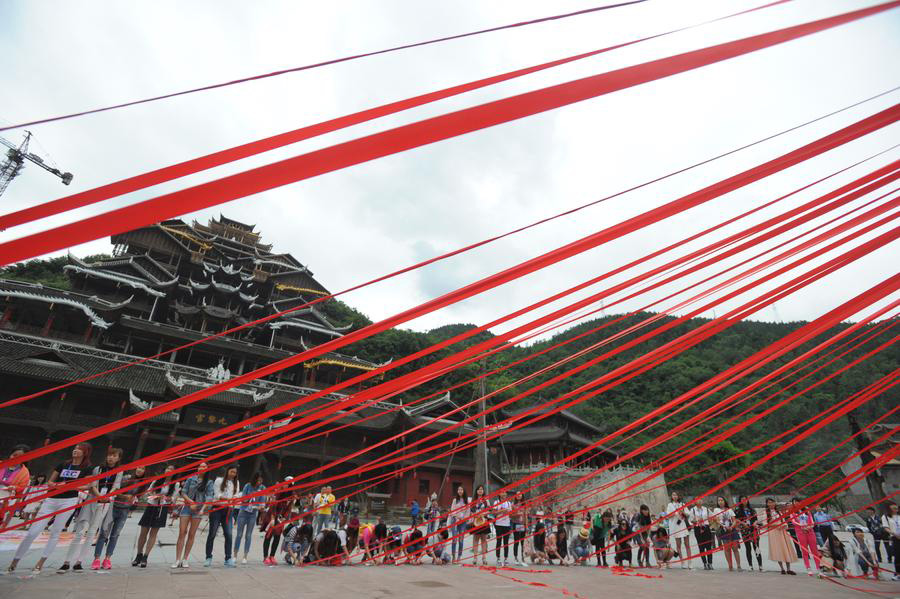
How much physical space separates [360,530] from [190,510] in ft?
11.9

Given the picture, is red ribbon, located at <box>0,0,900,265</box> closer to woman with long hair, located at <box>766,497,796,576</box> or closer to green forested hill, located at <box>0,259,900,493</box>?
woman with long hair, located at <box>766,497,796,576</box>

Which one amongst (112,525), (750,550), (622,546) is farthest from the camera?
(622,546)

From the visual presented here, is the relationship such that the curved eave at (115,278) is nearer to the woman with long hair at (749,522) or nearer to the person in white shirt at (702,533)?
the person in white shirt at (702,533)

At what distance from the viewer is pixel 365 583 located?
5.48m

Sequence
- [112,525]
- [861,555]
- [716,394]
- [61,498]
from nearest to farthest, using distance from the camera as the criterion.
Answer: [61,498], [112,525], [861,555], [716,394]

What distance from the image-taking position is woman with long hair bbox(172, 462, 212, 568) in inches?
233

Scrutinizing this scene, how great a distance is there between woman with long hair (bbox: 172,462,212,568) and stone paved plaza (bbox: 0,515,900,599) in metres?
0.27

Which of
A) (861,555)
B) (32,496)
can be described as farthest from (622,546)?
(32,496)

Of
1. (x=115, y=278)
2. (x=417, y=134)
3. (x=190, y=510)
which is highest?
(x=115, y=278)

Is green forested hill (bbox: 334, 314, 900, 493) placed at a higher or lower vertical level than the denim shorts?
higher

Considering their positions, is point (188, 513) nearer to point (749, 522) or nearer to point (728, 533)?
point (749, 522)

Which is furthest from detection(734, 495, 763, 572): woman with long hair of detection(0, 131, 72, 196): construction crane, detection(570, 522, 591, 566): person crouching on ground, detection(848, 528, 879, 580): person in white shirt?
detection(0, 131, 72, 196): construction crane

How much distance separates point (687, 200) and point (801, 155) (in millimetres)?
622

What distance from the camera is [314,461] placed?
917 inches
